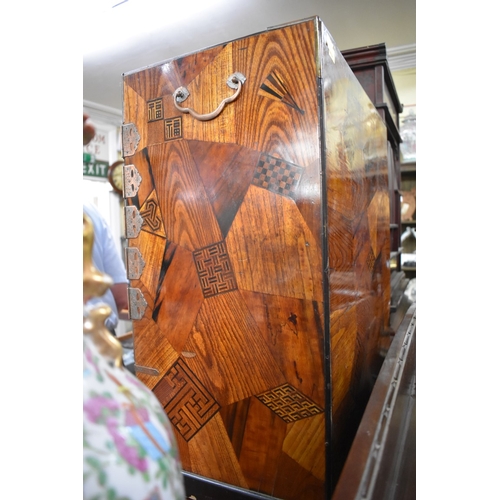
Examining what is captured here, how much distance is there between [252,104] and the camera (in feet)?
2.79

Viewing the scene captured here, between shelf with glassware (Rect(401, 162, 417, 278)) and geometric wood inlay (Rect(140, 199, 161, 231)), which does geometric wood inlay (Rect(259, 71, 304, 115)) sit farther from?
shelf with glassware (Rect(401, 162, 417, 278))

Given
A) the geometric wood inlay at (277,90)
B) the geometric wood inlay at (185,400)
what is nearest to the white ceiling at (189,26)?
the geometric wood inlay at (277,90)

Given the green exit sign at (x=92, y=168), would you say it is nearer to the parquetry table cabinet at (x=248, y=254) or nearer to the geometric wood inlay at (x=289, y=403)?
the parquetry table cabinet at (x=248, y=254)

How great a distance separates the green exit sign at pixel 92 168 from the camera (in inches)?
9.7

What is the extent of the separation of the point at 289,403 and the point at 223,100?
73 centimetres

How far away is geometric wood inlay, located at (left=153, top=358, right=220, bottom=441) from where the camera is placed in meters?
0.96

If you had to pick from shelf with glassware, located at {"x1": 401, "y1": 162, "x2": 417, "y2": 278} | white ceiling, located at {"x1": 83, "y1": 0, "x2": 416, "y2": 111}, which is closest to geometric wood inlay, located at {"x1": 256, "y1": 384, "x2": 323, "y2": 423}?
white ceiling, located at {"x1": 83, "y1": 0, "x2": 416, "y2": 111}

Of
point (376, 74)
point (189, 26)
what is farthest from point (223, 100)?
point (376, 74)

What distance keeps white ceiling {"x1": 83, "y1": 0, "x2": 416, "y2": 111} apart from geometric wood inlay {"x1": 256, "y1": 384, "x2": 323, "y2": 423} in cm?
74

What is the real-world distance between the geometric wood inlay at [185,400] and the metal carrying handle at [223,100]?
0.61 m
